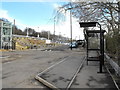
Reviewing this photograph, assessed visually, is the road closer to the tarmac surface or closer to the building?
the tarmac surface

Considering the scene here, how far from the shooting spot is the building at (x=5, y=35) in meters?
37.5

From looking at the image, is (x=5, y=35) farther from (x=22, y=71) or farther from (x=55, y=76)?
(x=55, y=76)

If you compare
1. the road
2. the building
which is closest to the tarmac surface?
the road

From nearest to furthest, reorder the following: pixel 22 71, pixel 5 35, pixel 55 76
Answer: pixel 55 76 < pixel 22 71 < pixel 5 35

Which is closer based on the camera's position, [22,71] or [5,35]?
[22,71]

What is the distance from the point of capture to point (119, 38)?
915 centimetres

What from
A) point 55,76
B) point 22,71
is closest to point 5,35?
point 22,71

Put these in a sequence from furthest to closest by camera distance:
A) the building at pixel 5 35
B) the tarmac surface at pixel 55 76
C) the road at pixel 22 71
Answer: the building at pixel 5 35, the road at pixel 22 71, the tarmac surface at pixel 55 76

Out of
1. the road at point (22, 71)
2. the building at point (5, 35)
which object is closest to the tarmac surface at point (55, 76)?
the road at point (22, 71)

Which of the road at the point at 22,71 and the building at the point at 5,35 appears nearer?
the road at the point at 22,71

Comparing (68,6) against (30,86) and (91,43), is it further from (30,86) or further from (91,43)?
(91,43)

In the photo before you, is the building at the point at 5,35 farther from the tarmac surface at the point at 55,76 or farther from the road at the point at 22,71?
the tarmac surface at the point at 55,76

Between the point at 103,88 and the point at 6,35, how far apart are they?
117ft

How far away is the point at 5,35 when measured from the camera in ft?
128
